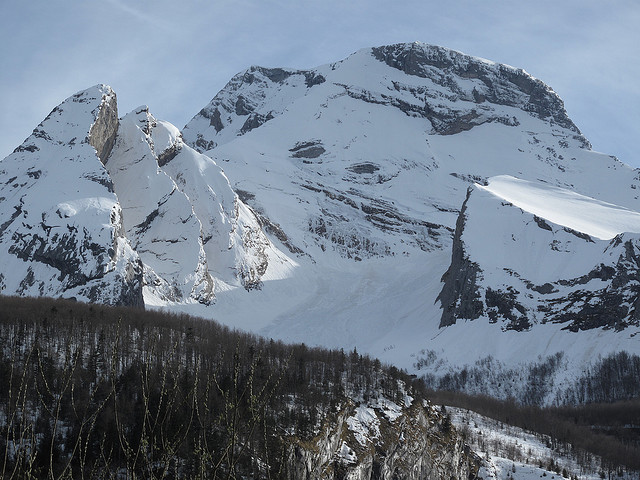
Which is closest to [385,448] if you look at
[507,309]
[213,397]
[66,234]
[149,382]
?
[213,397]

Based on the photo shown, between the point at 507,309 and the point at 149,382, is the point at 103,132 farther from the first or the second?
the point at 149,382

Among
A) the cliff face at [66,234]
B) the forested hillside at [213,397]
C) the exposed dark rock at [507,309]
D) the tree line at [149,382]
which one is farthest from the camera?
the exposed dark rock at [507,309]

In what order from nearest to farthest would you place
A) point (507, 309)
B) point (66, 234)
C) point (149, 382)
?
point (149, 382)
point (66, 234)
point (507, 309)

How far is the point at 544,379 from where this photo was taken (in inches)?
6570

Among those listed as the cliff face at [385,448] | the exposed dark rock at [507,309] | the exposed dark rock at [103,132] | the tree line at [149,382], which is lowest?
the cliff face at [385,448]

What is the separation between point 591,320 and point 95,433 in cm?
14116

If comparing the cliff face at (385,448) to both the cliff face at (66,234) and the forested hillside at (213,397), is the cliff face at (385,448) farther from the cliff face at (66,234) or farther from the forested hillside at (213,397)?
the cliff face at (66,234)

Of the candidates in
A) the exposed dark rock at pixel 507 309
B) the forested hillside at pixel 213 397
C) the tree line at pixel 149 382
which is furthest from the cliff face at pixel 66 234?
the exposed dark rock at pixel 507 309

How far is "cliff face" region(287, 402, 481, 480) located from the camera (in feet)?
251

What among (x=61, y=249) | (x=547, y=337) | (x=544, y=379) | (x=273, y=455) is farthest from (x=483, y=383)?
(x=273, y=455)

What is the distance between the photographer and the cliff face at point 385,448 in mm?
76438

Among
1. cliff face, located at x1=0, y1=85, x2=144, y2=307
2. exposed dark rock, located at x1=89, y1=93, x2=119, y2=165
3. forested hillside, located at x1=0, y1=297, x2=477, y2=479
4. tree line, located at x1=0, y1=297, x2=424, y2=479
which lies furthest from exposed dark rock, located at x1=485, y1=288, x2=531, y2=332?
exposed dark rock, located at x1=89, y1=93, x2=119, y2=165

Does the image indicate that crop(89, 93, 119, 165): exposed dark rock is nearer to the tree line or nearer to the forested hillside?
the tree line

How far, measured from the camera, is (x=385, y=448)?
8569cm
